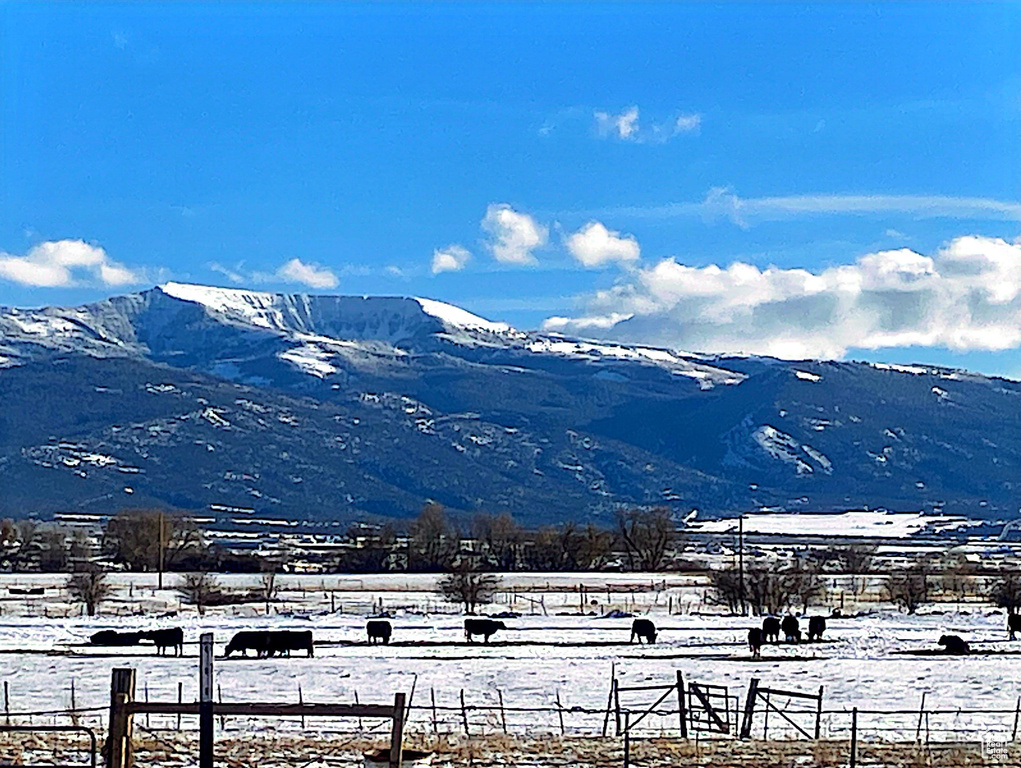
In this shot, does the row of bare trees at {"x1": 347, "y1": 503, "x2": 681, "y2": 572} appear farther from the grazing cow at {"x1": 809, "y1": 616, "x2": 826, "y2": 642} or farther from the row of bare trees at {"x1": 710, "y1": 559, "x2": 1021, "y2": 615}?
the grazing cow at {"x1": 809, "y1": 616, "x2": 826, "y2": 642}

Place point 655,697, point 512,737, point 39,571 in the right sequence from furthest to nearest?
1. point 39,571
2. point 655,697
3. point 512,737

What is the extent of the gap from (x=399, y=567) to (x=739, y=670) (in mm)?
84575

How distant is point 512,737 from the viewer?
27.8 metres

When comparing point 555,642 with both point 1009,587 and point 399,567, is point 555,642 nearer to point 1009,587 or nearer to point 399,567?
point 1009,587

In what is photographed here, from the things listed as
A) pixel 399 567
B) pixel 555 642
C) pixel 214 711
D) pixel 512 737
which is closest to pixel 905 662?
pixel 555 642

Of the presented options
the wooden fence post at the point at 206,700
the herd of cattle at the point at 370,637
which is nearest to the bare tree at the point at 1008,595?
the herd of cattle at the point at 370,637

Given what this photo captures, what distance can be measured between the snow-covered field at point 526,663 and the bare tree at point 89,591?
Result: 1197 millimetres

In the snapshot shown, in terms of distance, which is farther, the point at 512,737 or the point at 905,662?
the point at 905,662

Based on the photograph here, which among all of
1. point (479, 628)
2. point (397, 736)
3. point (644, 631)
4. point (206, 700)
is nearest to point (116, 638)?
point (479, 628)

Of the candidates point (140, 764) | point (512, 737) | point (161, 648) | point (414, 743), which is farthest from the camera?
point (161, 648)

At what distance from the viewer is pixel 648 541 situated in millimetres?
135625

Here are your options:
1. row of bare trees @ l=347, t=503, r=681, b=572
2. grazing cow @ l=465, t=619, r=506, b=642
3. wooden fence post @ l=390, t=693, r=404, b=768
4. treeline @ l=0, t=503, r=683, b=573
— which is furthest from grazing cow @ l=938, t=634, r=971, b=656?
row of bare trees @ l=347, t=503, r=681, b=572

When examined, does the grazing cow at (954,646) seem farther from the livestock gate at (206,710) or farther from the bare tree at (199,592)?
the livestock gate at (206,710)

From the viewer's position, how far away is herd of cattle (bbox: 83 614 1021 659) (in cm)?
5022
